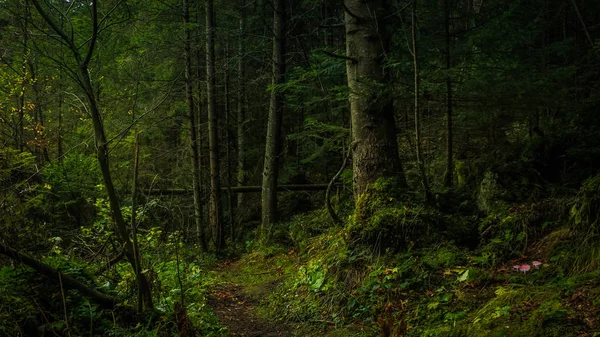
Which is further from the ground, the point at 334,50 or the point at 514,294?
the point at 334,50

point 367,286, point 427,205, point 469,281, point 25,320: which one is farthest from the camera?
point 427,205

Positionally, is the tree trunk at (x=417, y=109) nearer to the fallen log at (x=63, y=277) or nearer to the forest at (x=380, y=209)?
the forest at (x=380, y=209)

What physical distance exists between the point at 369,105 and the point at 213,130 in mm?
6283

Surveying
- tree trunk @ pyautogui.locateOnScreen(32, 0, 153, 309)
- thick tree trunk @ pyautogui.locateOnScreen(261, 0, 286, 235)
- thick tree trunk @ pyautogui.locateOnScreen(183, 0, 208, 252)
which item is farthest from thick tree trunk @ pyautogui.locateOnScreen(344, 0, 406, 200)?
thick tree trunk @ pyautogui.locateOnScreen(183, 0, 208, 252)

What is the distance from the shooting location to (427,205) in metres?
5.52

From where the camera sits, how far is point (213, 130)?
1118 cm

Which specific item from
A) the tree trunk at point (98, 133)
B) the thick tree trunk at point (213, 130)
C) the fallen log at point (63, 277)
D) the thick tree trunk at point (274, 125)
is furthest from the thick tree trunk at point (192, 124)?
the fallen log at point (63, 277)

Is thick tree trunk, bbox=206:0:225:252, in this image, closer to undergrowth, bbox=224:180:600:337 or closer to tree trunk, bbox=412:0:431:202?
undergrowth, bbox=224:180:600:337

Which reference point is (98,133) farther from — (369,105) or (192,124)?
(192,124)

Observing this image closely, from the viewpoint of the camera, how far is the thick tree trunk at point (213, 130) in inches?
427

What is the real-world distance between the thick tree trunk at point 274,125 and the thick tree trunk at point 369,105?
15.5ft

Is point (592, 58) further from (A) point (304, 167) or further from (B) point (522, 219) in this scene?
(A) point (304, 167)

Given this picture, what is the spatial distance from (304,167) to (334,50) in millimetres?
7192

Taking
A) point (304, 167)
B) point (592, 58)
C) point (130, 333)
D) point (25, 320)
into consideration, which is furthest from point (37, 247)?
point (304, 167)
